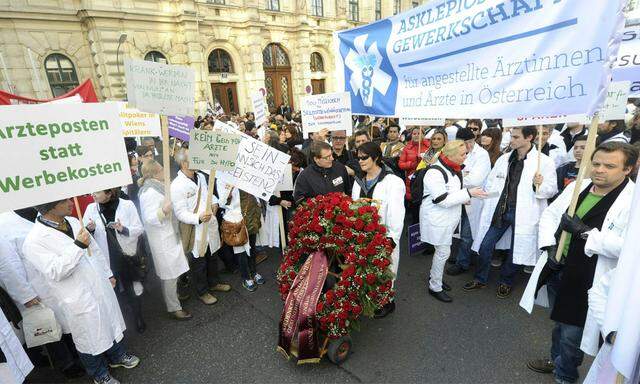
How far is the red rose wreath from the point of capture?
2799mm

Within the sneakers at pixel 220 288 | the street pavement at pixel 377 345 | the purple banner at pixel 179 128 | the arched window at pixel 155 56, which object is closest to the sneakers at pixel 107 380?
the street pavement at pixel 377 345

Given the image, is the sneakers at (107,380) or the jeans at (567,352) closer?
the jeans at (567,352)

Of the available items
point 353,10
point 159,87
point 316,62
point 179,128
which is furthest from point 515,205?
point 353,10

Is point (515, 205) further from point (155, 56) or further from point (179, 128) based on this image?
point (155, 56)

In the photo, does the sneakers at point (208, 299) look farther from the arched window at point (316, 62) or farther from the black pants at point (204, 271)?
the arched window at point (316, 62)

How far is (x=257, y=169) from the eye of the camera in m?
3.93

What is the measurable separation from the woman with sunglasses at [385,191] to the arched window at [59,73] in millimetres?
20065

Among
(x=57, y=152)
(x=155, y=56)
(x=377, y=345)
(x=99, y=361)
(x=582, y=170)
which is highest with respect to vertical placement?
(x=155, y=56)

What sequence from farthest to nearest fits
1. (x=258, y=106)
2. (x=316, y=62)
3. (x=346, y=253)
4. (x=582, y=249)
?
(x=316, y=62)
(x=258, y=106)
(x=346, y=253)
(x=582, y=249)

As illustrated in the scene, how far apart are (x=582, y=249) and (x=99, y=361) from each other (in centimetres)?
415

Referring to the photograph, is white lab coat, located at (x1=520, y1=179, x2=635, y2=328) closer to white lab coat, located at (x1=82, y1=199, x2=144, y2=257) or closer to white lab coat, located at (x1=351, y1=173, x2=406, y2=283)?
white lab coat, located at (x1=351, y1=173, x2=406, y2=283)

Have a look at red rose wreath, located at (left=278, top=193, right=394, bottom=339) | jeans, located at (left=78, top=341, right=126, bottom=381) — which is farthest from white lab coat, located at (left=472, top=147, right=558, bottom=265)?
jeans, located at (left=78, top=341, right=126, bottom=381)

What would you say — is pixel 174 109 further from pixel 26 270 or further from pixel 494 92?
pixel 494 92

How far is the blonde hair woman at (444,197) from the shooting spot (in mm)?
3508
